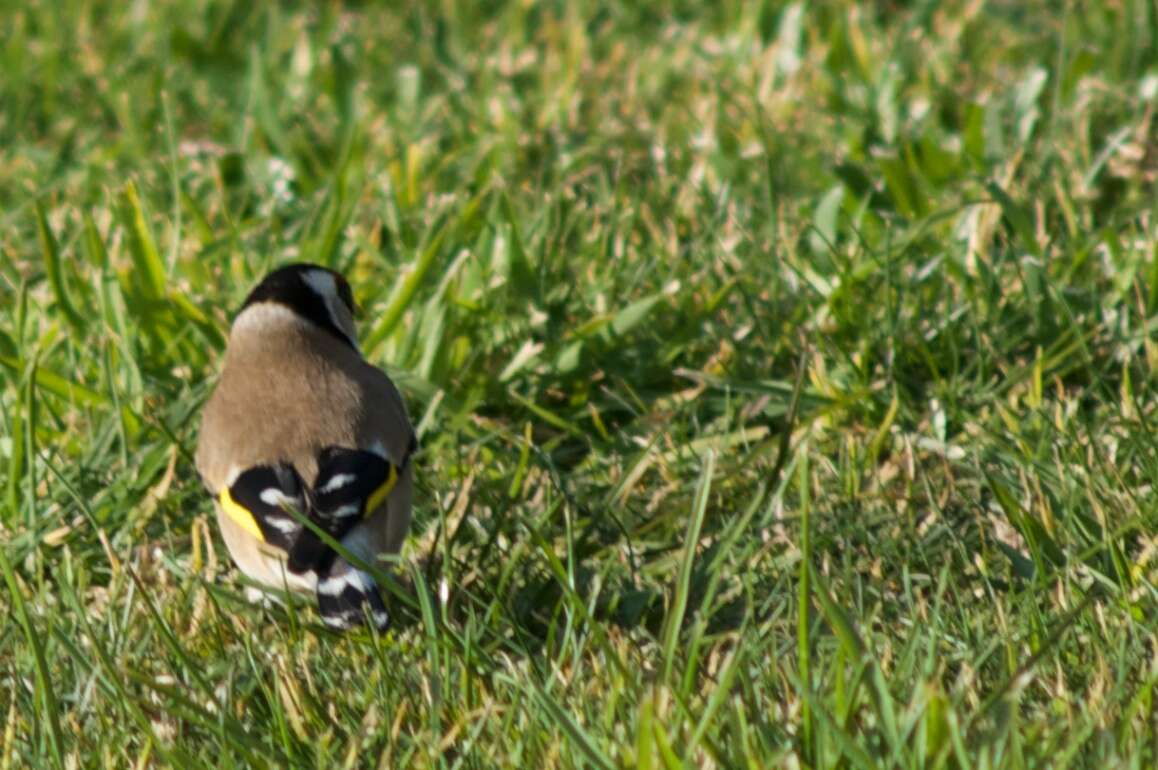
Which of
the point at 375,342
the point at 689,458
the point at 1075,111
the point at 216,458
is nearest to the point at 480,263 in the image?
the point at 375,342

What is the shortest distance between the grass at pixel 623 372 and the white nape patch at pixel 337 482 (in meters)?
0.29

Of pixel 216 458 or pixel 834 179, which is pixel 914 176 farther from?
pixel 216 458

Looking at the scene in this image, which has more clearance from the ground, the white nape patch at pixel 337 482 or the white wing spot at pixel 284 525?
the white nape patch at pixel 337 482

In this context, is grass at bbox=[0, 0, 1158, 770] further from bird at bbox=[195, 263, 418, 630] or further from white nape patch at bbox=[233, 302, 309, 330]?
white nape patch at bbox=[233, 302, 309, 330]

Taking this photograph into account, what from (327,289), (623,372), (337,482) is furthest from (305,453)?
(623,372)

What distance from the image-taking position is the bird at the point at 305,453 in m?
3.89

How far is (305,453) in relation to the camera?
4.16 m

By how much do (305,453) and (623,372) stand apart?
1.29m

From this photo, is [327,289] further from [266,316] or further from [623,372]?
[623,372]

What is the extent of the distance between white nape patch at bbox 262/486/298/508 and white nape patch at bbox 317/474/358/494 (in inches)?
2.8

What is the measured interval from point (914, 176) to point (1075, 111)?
723mm

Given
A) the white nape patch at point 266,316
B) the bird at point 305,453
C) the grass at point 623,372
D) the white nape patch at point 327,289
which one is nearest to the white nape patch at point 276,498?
the bird at point 305,453

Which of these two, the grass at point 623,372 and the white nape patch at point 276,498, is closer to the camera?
the grass at point 623,372

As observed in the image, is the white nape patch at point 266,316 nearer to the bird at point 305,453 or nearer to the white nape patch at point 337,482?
the bird at point 305,453
